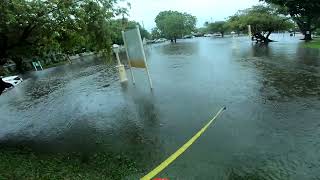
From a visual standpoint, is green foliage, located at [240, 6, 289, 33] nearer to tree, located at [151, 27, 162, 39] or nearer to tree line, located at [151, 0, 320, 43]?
tree line, located at [151, 0, 320, 43]

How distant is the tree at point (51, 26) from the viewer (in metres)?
11.3

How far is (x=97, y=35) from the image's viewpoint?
13.1 metres

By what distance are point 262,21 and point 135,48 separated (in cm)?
3574

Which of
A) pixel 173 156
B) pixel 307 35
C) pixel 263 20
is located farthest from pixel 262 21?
pixel 173 156

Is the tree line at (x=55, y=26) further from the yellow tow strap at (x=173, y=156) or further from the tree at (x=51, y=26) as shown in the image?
the yellow tow strap at (x=173, y=156)

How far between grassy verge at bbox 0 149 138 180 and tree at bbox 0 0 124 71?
4731 millimetres

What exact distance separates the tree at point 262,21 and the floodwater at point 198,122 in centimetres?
3091

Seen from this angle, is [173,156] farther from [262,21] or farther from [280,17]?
[280,17]

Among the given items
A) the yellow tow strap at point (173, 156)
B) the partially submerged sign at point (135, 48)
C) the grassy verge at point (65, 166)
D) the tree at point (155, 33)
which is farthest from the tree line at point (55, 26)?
the tree at point (155, 33)

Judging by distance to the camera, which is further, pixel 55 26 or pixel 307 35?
pixel 307 35

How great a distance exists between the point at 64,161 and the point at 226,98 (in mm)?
6983

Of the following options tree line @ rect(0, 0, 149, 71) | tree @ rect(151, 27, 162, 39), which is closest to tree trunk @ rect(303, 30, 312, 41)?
tree line @ rect(0, 0, 149, 71)

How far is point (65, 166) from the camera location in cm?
775

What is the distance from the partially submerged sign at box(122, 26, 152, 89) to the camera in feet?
52.6
